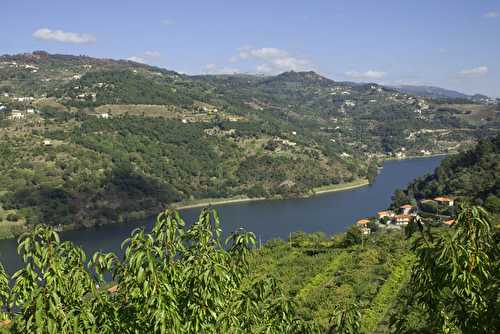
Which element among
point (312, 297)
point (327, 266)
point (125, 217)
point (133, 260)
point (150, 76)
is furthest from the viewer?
point (150, 76)

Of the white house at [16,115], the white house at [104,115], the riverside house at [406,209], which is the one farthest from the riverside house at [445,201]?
the white house at [16,115]

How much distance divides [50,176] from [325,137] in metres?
78.6

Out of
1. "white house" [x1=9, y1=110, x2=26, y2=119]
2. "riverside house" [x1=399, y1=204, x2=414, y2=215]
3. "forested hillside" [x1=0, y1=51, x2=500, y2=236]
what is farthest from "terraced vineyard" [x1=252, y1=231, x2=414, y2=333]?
"white house" [x1=9, y1=110, x2=26, y2=119]

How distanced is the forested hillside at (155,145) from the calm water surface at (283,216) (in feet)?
16.4

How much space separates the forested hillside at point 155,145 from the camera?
70.7m

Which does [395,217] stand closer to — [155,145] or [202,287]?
[202,287]

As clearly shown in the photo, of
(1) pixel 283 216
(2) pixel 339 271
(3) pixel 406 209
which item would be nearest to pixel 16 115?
→ (1) pixel 283 216

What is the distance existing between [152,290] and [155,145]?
9538cm

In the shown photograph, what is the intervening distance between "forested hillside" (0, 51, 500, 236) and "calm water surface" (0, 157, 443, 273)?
5.01 metres

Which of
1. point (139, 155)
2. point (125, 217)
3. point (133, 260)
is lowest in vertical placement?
point (125, 217)

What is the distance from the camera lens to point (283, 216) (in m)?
68.1

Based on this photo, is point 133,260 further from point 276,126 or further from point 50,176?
point 276,126

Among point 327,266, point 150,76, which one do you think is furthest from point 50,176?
point 150,76

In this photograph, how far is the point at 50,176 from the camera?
7325 centimetres
